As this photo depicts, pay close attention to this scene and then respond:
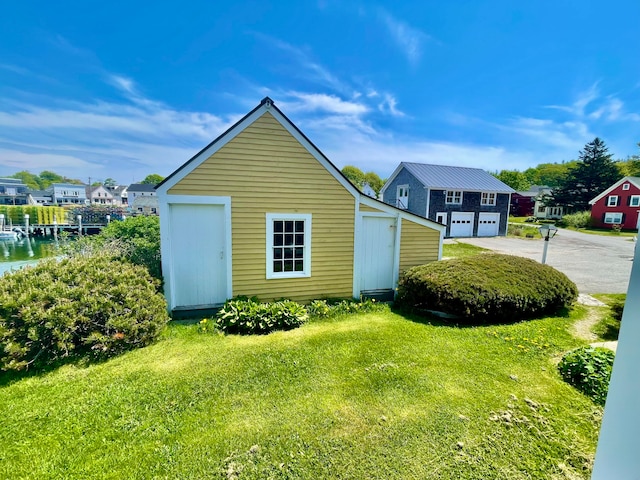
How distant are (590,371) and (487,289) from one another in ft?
7.89

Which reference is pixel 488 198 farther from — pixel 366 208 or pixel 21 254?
pixel 21 254

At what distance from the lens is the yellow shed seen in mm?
6477

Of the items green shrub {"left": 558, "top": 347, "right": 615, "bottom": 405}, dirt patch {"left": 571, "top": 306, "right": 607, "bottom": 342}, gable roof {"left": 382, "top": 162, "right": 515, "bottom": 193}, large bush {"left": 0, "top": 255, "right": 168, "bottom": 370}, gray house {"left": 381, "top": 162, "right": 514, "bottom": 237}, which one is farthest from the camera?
gable roof {"left": 382, "top": 162, "right": 515, "bottom": 193}

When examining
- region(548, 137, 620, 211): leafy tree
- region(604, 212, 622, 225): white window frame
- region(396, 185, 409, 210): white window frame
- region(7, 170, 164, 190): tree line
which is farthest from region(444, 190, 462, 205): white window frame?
region(7, 170, 164, 190): tree line

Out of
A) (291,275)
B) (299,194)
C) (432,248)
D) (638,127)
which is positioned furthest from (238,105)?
(638,127)

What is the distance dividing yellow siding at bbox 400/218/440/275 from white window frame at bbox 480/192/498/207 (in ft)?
73.4

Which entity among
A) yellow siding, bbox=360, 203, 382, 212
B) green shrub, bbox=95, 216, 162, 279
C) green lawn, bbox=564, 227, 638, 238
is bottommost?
green lawn, bbox=564, 227, 638, 238

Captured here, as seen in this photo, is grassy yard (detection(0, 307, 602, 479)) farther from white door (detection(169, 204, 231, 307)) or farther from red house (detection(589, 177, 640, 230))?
red house (detection(589, 177, 640, 230))

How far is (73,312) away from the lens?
4.61 m

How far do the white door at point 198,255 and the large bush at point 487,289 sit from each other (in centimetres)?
470

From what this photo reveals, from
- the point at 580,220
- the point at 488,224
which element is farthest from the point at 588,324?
the point at 580,220

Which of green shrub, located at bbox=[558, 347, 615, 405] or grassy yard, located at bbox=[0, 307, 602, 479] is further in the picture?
green shrub, located at bbox=[558, 347, 615, 405]

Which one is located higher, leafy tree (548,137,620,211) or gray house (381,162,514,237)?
leafy tree (548,137,620,211)

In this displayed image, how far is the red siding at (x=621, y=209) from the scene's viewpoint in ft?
103
